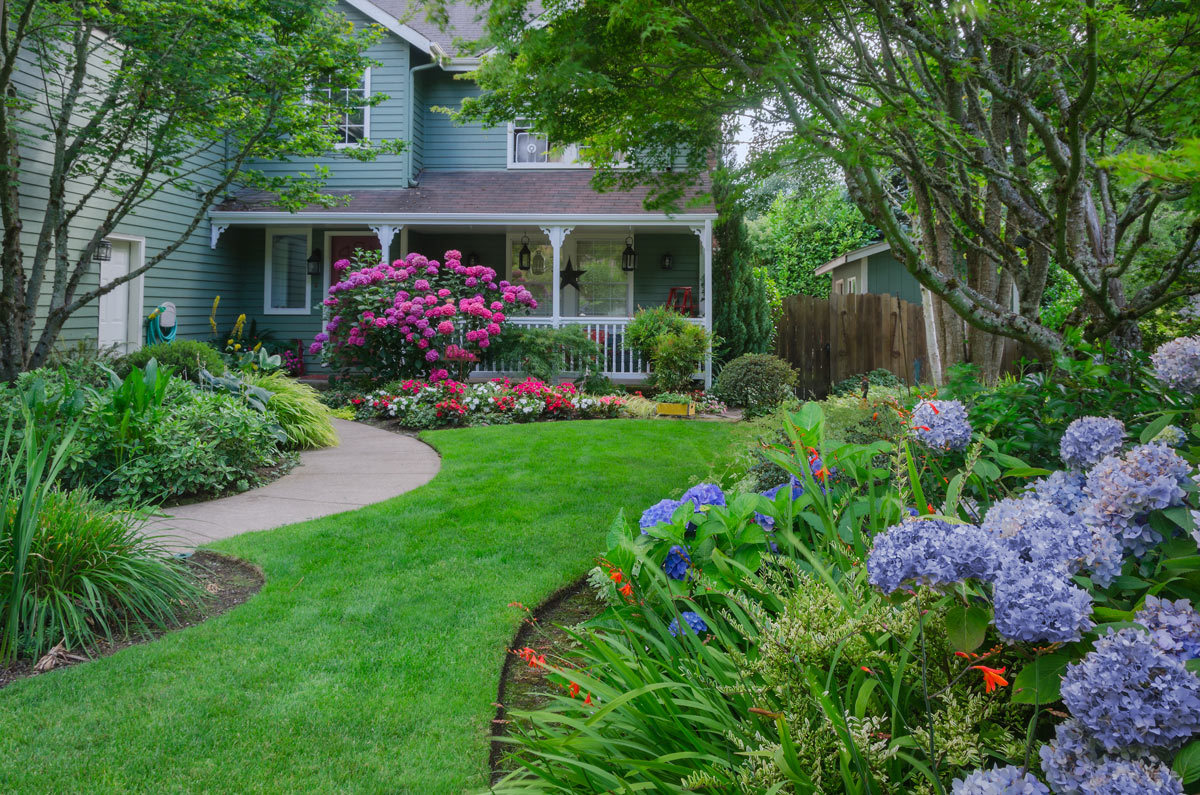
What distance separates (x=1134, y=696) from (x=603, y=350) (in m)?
11.7

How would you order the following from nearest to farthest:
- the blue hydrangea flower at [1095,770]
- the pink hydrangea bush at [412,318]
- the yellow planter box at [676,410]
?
the blue hydrangea flower at [1095,770], the yellow planter box at [676,410], the pink hydrangea bush at [412,318]

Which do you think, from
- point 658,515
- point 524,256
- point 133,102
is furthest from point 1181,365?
point 524,256

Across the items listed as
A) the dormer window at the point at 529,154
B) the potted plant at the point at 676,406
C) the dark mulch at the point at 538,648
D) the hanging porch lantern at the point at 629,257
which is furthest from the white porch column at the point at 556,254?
the dark mulch at the point at 538,648

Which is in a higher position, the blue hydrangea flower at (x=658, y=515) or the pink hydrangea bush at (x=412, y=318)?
the pink hydrangea bush at (x=412, y=318)

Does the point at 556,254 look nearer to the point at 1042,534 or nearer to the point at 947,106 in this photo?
the point at 947,106

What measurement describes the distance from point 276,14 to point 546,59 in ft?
20.1

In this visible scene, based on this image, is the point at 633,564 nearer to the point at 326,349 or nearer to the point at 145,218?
the point at 326,349

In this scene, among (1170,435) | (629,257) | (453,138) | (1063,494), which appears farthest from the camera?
(453,138)

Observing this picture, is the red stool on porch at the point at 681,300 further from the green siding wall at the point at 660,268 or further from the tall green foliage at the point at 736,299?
the tall green foliage at the point at 736,299

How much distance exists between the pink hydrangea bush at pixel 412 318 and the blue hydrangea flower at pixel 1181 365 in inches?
365

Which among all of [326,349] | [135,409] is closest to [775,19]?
[135,409]

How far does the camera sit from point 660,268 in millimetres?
14883

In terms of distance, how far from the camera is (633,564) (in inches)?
111

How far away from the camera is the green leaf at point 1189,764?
113 cm
